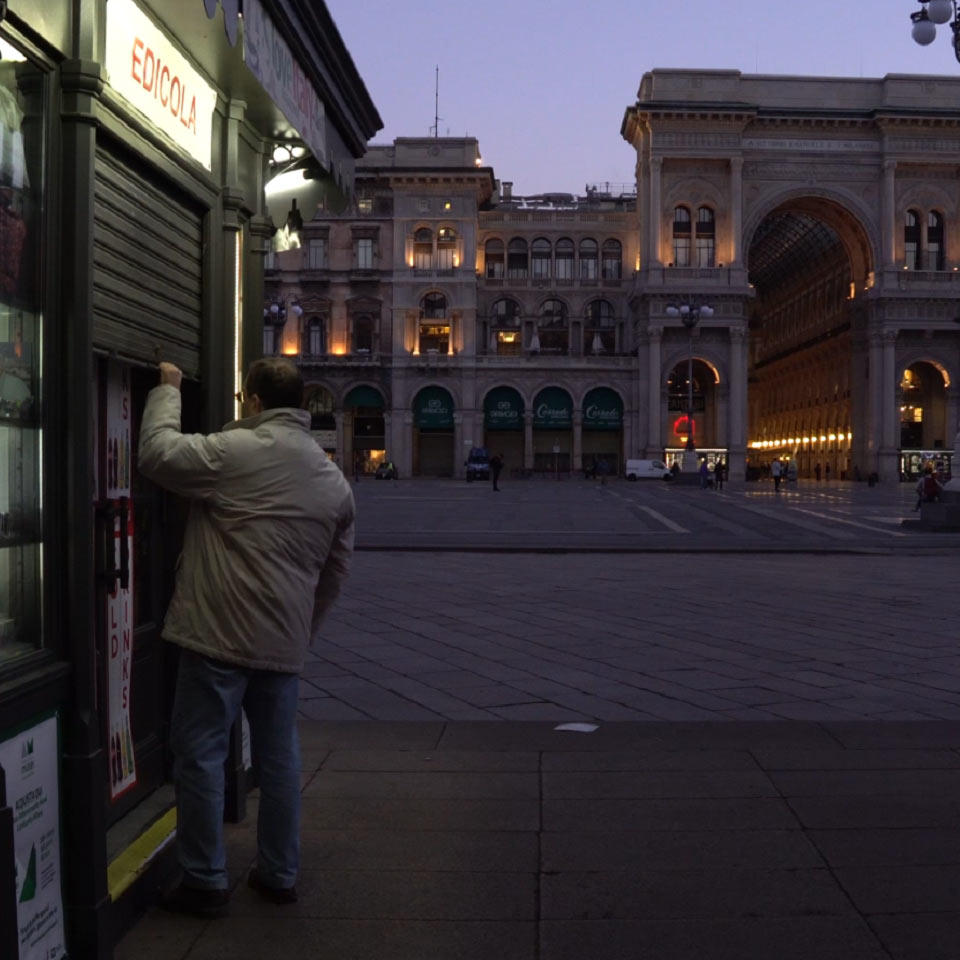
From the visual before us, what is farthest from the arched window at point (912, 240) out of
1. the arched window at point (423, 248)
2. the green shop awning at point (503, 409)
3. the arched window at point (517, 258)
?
the arched window at point (423, 248)

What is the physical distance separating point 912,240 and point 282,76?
6730cm

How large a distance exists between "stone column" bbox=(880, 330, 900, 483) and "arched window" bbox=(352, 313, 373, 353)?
93.1ft

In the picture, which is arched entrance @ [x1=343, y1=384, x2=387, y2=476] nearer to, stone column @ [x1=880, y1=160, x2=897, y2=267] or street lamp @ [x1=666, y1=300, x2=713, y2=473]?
street lamp @ [x1=666, y1=300, x2=713, y2=473]

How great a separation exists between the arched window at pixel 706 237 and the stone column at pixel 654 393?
4.63 m

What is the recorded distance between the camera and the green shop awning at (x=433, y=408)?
68.3 meters

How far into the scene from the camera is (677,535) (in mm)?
21203

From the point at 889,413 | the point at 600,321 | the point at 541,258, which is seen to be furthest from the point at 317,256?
the point at 889,413

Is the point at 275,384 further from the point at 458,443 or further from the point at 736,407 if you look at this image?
the point at 458,443

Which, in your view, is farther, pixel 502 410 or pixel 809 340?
pixel 809 340

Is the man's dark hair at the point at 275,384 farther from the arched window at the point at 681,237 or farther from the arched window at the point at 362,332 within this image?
the arched window at the point at 362,332

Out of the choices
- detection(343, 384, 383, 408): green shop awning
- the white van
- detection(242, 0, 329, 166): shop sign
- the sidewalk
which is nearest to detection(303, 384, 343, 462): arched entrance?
detection(343, 384, 383, 408): green shop awning

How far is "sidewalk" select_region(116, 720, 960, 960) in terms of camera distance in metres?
3.35

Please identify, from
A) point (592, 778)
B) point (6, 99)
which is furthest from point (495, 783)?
point (6, 99)

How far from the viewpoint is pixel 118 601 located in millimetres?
3941
